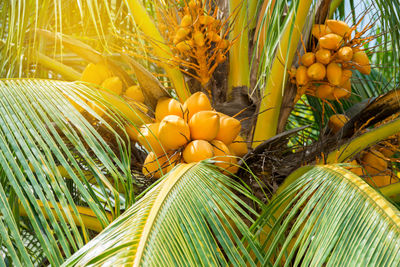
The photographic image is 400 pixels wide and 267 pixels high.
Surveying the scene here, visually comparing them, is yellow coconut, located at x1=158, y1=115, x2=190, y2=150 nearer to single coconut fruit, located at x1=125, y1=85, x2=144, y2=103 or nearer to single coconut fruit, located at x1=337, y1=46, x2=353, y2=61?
single coconut fruit, located at x1=125, y1=85, x2=144, y2=103

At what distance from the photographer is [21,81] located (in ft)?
3.89

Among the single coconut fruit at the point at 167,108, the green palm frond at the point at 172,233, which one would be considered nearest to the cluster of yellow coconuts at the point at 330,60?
the single coconut fruit at the point at 167,108

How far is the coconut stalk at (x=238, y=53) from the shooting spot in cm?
176

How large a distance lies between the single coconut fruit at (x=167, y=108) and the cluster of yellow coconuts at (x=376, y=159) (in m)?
0.65

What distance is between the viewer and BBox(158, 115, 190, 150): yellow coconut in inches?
52.0

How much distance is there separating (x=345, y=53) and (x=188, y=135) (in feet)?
2.31

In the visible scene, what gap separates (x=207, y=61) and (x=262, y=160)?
48 centimetres

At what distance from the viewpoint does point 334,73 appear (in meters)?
1.68

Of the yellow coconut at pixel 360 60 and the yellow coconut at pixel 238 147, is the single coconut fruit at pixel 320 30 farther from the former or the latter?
the yellow coconut at pixel 238 147

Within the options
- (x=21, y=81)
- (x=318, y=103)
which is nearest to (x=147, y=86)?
(x=21, y=81)

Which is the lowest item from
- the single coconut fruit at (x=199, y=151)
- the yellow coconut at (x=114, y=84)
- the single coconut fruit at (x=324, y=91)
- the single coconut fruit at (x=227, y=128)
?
the single coconut fruit at (x=199, y=151)

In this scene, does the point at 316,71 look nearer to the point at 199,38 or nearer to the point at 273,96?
the point at 273,96

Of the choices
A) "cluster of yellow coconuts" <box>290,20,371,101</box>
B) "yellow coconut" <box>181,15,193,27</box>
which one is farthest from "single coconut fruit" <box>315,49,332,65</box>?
"yellow coconut" <box>181,15,193,27</box>

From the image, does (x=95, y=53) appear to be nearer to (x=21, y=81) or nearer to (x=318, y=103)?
(x=21, y=81)
